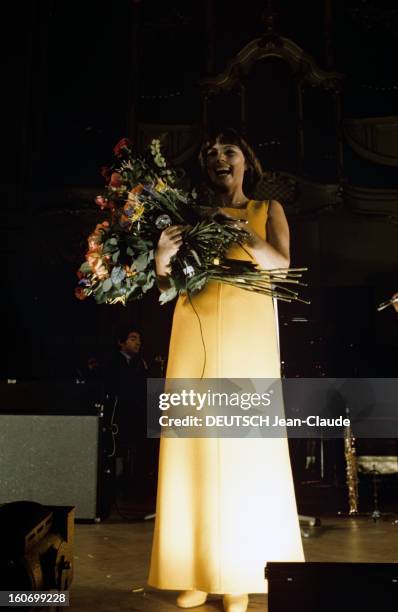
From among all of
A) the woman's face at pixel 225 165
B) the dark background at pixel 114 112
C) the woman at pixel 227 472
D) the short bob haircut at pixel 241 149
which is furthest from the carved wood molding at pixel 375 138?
the woman at pixel 227 472

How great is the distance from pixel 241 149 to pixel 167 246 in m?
0.51

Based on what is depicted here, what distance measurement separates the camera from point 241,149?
92.3 inches

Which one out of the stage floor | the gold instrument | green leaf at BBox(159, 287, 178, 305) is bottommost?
the stage floor

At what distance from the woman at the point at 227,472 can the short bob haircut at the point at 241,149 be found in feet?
0.31

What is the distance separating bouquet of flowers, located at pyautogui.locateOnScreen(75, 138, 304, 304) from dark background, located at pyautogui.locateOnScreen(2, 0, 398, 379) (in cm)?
601

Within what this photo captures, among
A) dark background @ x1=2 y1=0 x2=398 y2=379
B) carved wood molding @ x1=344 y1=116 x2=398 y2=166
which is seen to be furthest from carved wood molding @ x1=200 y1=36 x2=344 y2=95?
carved wood molding @ x1=344 y1=116 x2=398 y2=166

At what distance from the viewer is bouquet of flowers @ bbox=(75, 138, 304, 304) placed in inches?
84.7

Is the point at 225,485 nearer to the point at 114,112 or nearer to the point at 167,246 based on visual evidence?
the point at 167,246

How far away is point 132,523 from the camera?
434 cm

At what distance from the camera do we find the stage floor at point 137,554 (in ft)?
7.44

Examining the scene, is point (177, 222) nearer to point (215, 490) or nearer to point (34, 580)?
point (215, 490)

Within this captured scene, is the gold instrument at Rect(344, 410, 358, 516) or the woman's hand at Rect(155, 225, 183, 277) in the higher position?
the woman's hand at Rect(155, 225, 183, 277)

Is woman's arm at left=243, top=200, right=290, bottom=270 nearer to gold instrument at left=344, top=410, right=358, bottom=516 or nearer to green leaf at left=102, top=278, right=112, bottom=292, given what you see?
green leaf at left=102, top=278, right=112, bottom=292

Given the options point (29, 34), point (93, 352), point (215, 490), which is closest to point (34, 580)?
point (215, 490)
